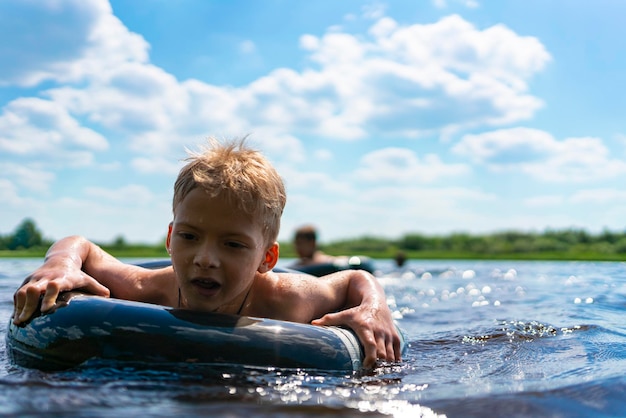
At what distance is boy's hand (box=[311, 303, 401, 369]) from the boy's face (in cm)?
59

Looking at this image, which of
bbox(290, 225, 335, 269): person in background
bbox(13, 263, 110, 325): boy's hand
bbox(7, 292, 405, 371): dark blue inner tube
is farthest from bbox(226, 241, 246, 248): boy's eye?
bbox(290, 225, 335, 269): person in background

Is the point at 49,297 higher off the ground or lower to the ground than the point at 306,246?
lower

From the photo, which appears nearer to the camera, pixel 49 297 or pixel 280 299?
pixel 49 297

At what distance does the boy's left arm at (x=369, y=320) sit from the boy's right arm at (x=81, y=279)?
1.11 meters

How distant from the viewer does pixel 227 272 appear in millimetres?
3258

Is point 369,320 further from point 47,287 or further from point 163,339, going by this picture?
point 47,287

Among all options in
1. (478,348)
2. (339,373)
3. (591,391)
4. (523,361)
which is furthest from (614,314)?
(339,373)

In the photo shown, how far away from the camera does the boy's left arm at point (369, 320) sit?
3.45 meters

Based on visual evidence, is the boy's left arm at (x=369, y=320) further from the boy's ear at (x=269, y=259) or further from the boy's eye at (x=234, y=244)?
the boy's eye at (x=234, y=244)

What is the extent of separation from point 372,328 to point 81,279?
165cm

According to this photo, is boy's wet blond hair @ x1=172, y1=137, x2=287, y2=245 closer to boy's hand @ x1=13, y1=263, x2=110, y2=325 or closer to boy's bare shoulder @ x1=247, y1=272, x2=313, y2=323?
boy's bare shoulder @ x1=247, y1=272, x2=313, y2=323

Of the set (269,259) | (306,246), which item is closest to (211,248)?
(269,259)

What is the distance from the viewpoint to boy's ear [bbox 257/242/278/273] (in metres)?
3.69

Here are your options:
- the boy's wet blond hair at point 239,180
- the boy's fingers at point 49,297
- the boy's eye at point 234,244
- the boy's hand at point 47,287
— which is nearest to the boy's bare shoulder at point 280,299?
the boy's wet blond hair at point 239,180
